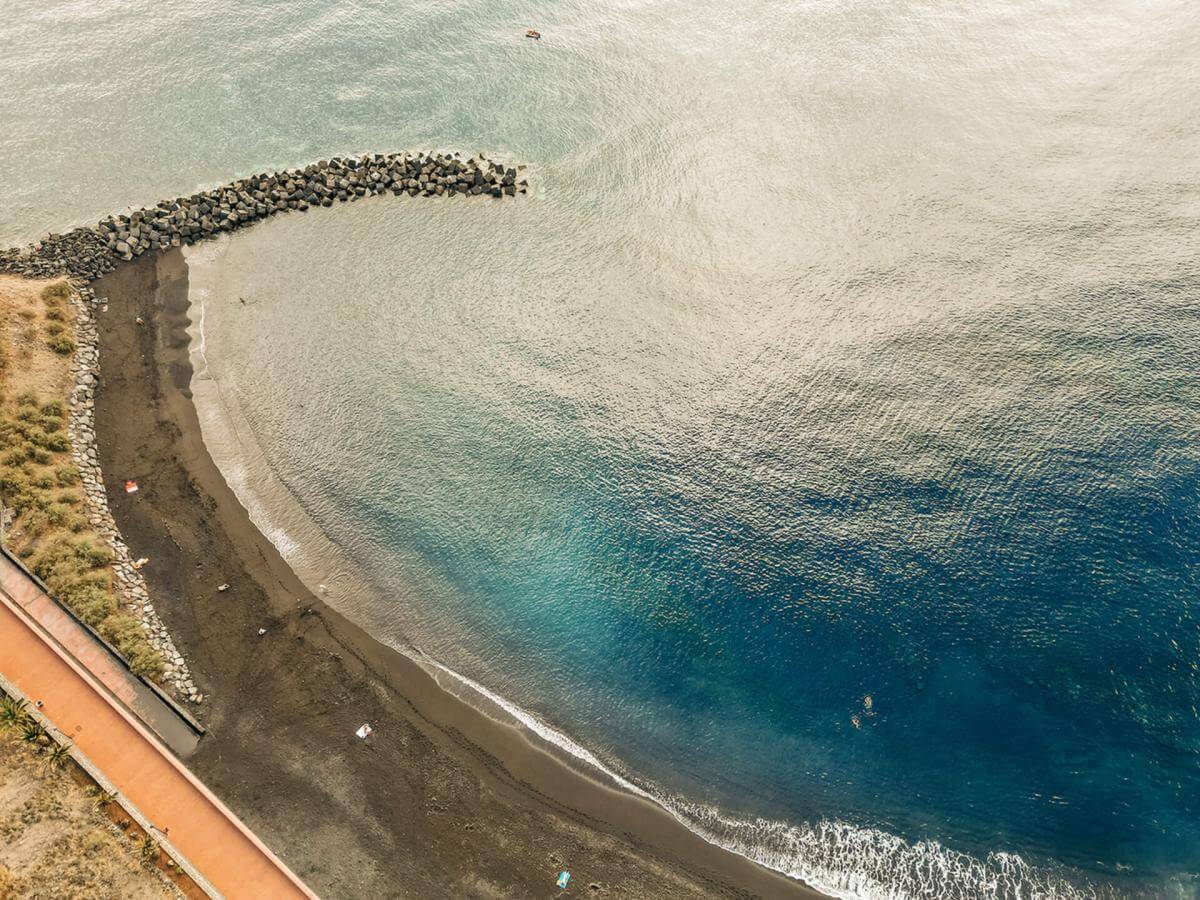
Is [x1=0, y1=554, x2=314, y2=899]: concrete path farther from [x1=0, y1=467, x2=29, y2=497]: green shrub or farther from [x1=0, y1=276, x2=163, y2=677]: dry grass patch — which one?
[x1=0, y1=467, x2=29, y2=497]: green shrub

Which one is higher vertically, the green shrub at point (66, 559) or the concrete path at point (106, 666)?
the green shrub at point (66, 559)

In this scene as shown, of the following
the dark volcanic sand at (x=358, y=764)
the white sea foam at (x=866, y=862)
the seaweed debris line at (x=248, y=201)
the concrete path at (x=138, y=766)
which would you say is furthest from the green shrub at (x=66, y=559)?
the white sea foam at (x=866, y=862)

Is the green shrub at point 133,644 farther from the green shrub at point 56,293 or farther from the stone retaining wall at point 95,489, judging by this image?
the green shrub at point 56,293

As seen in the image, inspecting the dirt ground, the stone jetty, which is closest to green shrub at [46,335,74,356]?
the stone jetty

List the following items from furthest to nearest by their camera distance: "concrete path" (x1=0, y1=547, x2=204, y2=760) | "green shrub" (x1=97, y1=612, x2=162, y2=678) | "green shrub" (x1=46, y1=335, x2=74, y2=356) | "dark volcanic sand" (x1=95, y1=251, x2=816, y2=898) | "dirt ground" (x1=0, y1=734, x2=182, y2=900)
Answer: "green shrub" (x1=46, y1=335, x2=74, y2=356), "green shrub" (x1=97, y1=612, x2=162, y2=678), "concrete path" (x1=0, y1=547, x2=204, y2=760), "dark volcanic sand" (x1=95, y1=251, x2=816, y2=898), "dirt ground" (x1=0, y1=734, x2=182, y2=900)

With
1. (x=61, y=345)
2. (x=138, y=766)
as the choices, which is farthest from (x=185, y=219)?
(x=138, y=766)

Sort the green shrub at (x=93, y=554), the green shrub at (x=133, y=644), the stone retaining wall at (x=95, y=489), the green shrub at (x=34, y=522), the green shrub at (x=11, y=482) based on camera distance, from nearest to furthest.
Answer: the green shrub at (x=133, y=644) → the stone retaining wall at (x=95, y=489) → the green shrub at (x=34, y=522) → the green shrub at (x=93, y=554) → the green shrub at (x=11, y=482)
